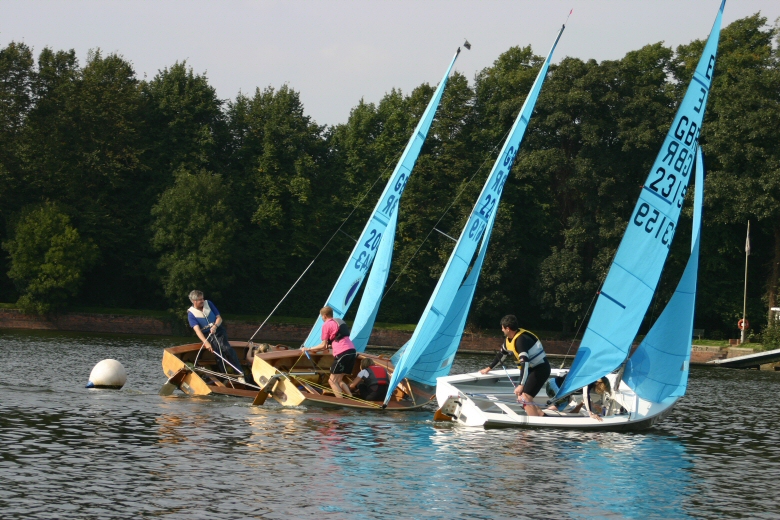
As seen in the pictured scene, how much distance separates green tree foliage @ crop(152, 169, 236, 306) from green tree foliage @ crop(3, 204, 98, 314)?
3.86m

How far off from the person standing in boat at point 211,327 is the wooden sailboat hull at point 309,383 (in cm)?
70

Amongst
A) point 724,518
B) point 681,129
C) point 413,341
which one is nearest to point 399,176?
point 413,341

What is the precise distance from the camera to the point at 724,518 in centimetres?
1129

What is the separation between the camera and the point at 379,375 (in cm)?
1988

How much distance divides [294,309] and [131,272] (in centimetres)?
950

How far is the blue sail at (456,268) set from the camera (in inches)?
766

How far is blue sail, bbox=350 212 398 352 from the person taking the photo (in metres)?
23.4

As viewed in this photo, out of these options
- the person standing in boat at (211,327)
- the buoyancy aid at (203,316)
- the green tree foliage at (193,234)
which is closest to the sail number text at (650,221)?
the person standing in boat at (211,327)

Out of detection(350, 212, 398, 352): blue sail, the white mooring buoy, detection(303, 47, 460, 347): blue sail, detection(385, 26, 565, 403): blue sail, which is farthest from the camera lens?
detection(303, 47, 460, 347): blue sail

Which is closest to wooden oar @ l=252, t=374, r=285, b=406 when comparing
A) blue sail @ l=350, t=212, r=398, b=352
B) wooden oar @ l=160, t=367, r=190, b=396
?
wooden oar @ l=160, t=367, r=190, b=396

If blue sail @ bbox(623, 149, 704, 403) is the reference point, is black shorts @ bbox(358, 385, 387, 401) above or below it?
below

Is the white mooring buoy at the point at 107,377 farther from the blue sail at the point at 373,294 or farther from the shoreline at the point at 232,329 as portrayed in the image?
the shoreline at the point at 232,329

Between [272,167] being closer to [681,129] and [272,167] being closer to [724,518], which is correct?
[681,129]

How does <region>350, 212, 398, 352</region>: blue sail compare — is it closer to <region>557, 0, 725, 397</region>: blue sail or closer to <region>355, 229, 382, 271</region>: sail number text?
<region>355, 229, 382, 271</region>: sail number text
